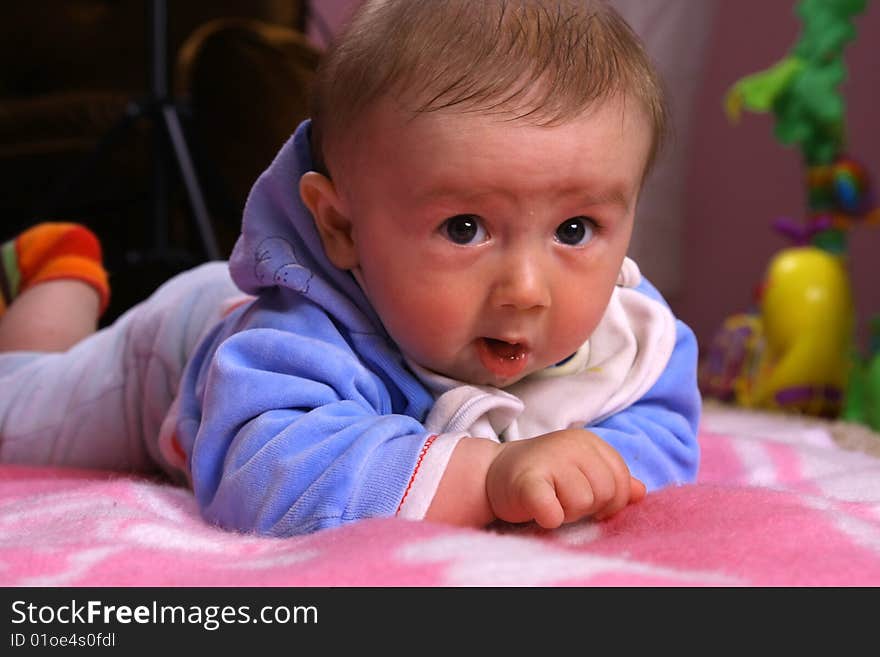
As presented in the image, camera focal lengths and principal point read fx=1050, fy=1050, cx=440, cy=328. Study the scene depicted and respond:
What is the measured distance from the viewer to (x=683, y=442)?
91 centimetres

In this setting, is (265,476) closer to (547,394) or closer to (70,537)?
(70,537)

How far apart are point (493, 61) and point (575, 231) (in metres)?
0.14

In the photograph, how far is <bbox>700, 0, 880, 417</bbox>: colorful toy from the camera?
188 centimetres

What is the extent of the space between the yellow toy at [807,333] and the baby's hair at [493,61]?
3.89 ft

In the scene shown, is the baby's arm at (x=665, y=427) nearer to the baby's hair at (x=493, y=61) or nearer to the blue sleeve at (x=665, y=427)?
the blue sleeve at (x=665, y=427)

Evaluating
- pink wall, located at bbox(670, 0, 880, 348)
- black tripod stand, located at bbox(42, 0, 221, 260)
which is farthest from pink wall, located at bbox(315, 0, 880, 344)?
black tripod stand, located at bbox(42, 0, 221, 260)

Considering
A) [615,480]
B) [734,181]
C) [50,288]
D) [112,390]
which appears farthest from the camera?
[734,181]

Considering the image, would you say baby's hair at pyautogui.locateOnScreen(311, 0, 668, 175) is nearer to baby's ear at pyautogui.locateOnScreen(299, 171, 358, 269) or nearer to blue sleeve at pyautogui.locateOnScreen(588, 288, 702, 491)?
baby's ear at pyautogui.locateOnScreen(299, 171, 358, 269)

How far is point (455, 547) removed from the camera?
0.59m

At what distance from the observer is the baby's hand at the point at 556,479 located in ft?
2.19

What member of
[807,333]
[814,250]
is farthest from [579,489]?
[814,250]

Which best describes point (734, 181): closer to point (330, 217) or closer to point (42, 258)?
point (42, 258)
